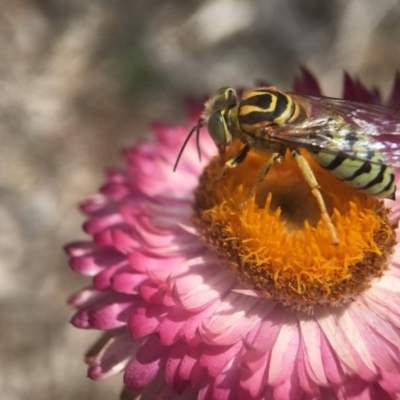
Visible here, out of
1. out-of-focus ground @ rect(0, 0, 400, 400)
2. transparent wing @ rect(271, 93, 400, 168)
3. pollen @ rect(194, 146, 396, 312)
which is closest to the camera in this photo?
transparent wing @ rect(271, 93, 400, 168)

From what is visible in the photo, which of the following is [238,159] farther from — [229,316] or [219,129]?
[229,316]

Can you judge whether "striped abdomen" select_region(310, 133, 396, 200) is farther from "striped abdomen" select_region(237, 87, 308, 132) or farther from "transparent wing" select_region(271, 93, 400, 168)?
"striped abdomen" select_region(237, 87, 308, 132)

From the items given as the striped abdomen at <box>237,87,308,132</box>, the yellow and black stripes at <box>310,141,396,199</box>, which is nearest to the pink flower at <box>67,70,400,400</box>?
the yellow and black stripes at <box>310,141,396,199</box>

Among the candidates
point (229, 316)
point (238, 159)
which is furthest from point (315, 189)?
point (229, 316)

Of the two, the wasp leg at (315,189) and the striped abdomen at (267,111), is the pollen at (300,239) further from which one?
the striped abdomen at (267,111)

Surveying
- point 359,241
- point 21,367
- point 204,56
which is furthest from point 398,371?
point 204,56

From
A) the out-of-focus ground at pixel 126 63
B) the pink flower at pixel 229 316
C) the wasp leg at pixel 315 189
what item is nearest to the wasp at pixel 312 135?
the wasp leg at pixel 315 189

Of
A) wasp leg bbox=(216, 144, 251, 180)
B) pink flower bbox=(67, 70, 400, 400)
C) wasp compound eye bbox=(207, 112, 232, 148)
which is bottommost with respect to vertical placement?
pink flower bbox=(67, 70, 400, 400)
